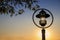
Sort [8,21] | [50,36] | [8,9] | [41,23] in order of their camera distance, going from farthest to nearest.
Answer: [8,21] < [50,36] < [8,9] < [41,23]

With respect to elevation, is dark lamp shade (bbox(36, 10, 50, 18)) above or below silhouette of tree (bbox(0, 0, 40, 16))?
below

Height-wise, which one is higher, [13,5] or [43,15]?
[13,5]

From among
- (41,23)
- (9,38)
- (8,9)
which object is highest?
(8,9)

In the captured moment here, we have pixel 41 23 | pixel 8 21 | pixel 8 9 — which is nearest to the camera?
pixel 41 23

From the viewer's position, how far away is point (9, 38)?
4289 mm

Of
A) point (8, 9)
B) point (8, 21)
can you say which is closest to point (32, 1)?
point (8, 9)

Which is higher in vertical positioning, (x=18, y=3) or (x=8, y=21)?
(x=18, y=3)

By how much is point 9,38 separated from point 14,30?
0.67ft

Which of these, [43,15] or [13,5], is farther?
[13,5]

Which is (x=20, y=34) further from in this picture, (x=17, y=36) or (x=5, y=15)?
(x=5, y=15)

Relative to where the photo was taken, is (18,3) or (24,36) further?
(24,36)

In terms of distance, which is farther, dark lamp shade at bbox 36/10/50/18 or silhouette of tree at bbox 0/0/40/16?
silhouette of tree at bbox 0/0/40/16

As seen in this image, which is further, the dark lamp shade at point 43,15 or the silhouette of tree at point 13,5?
the silhouette of tree at point 13,5

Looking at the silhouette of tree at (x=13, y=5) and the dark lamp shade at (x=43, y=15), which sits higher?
the silhouette of tree at (x=13, y=5)
